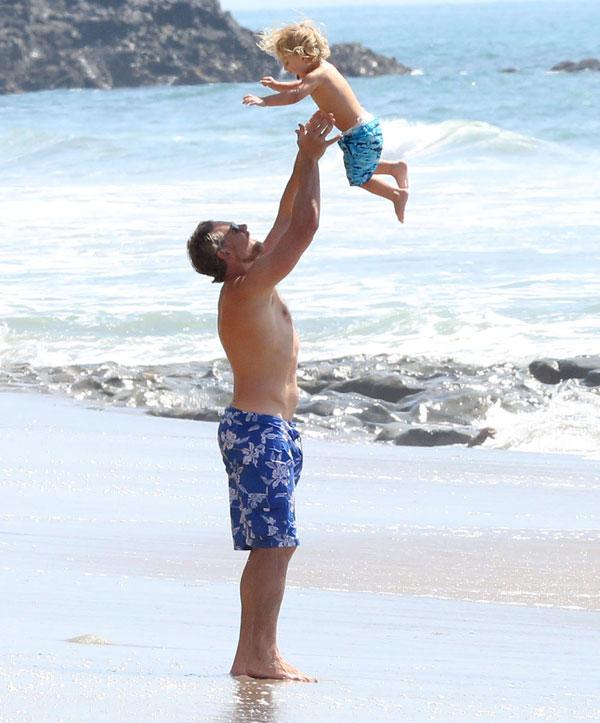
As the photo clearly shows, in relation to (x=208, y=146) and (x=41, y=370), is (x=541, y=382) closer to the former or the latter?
(x=41, y=370)

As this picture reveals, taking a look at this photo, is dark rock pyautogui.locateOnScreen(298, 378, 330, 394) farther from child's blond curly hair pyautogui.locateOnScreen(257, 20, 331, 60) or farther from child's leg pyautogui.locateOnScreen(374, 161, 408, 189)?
child's blond curly hair pyautogui.locateOnScreen(257, 20, 331, 60)

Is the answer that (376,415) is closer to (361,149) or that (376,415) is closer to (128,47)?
(361,149)

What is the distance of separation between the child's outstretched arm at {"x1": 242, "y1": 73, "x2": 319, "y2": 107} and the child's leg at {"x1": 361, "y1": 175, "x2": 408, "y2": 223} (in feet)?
1.30

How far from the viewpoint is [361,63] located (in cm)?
5675

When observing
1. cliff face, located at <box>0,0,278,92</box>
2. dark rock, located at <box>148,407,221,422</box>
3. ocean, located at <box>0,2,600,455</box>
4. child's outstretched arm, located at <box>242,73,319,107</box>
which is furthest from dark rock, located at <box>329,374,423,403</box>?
cliff face, located at <box>0,0,278,92</box>

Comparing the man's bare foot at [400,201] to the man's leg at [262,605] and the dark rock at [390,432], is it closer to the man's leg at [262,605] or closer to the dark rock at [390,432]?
the man's leg at [262,605]

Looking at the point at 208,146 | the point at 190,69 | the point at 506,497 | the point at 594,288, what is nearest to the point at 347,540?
the point at 506,497

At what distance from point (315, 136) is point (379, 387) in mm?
5881

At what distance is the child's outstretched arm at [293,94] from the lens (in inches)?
186

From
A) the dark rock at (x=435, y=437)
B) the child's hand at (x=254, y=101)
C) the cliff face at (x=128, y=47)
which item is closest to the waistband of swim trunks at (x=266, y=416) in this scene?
the child's hand at (x=254, y=101)

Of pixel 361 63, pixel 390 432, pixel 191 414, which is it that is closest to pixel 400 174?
pixel 390 432

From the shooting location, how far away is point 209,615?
487 centimetres

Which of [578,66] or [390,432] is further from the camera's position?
[578,66]

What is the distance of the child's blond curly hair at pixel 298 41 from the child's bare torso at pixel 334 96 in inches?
2.4
